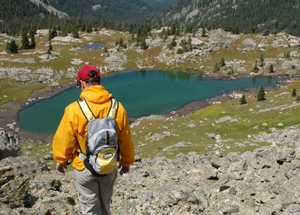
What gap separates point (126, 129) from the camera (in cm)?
740

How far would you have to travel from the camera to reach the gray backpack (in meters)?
6.61

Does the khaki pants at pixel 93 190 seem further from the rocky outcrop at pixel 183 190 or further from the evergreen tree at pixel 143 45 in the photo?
the evergreen tree at pixel 143 45

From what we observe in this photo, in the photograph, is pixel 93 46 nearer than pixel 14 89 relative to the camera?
No

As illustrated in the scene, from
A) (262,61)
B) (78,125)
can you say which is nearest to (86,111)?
(78,125)

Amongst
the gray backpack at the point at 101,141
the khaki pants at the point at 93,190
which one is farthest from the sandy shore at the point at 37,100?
the gray backpack at the point at 101,141

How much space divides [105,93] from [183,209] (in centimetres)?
755

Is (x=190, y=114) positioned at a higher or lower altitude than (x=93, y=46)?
lower

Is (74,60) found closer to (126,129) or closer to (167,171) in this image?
(167,171)

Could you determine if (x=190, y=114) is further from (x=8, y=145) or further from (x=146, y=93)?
(x=8, y=145)

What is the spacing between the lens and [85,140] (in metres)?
6.92

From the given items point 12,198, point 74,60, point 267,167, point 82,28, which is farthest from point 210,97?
point 82,28

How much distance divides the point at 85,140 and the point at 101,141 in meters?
0.52

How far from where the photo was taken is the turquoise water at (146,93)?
64.4 meters

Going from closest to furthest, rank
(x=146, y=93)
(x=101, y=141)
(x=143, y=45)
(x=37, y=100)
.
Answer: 1. (x=101, y=141)
2. (x=37, y=100)
3. (x=146, y=93)
4. (x=143, y=45)
